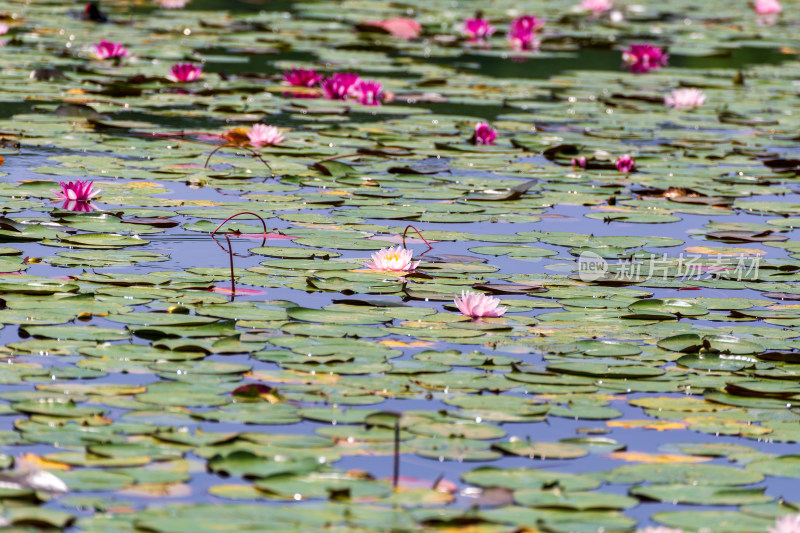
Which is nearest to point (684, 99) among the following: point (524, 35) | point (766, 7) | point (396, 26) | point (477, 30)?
point (524, 35)

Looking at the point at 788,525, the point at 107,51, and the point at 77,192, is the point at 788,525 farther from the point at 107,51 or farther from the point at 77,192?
the point at 107,51

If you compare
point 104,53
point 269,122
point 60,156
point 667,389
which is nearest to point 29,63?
point 104,53

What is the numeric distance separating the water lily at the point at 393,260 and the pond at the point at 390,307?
0.4 inches

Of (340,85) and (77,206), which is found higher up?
(340,85)

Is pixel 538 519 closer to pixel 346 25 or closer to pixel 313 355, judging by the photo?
pixel 313 355

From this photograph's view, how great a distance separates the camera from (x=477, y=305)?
11.6 feet

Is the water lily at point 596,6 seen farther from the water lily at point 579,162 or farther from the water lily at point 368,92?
the water lily at point 579,162

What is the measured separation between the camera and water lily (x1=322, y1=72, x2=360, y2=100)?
7641 millimetres

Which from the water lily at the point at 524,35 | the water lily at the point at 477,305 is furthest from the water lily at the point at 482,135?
the water lily at the point at 524,35

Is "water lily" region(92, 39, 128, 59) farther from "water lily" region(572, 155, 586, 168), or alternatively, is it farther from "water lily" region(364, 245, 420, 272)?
"water lily" region(364, 245, 420, 272)

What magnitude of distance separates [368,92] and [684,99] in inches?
77.0

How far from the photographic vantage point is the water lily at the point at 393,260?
3.92 m

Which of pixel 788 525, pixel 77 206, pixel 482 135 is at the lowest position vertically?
pixel 788 525

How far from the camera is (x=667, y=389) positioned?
3062 millimetres
